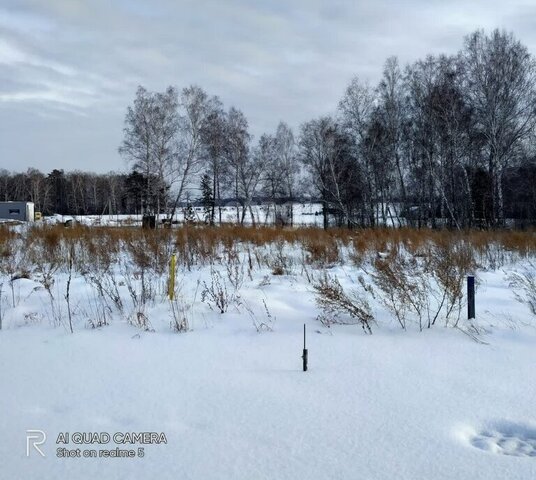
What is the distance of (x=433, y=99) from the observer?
20.8 m

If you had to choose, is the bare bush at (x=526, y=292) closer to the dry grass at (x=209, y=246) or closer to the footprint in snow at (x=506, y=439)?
the dry grass at (x=209, y=246)

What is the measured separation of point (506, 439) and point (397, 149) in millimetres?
24739

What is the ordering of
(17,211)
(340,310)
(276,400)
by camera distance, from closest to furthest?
(276,400) < (340,310) < (17,211)

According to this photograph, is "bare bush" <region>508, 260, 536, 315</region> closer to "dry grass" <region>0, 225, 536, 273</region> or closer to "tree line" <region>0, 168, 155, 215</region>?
"dry grass" <region>0, 225, 536, 273</region>

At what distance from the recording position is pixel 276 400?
2.68 meters

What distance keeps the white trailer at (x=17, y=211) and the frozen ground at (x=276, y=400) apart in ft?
158

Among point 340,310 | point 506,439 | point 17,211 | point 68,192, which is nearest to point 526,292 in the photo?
point 340,310

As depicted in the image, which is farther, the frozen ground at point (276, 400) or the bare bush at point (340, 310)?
the bare bush at point (340, 310)

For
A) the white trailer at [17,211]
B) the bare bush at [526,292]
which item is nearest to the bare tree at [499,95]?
the bare bush at [526,292]

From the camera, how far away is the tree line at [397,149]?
20281 mm

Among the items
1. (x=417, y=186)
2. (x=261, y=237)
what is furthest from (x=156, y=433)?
(x=417, y=186)

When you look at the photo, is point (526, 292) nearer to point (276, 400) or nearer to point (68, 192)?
point (276, 400)

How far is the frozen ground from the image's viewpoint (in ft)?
6.56

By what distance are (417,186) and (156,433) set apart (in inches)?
1055
